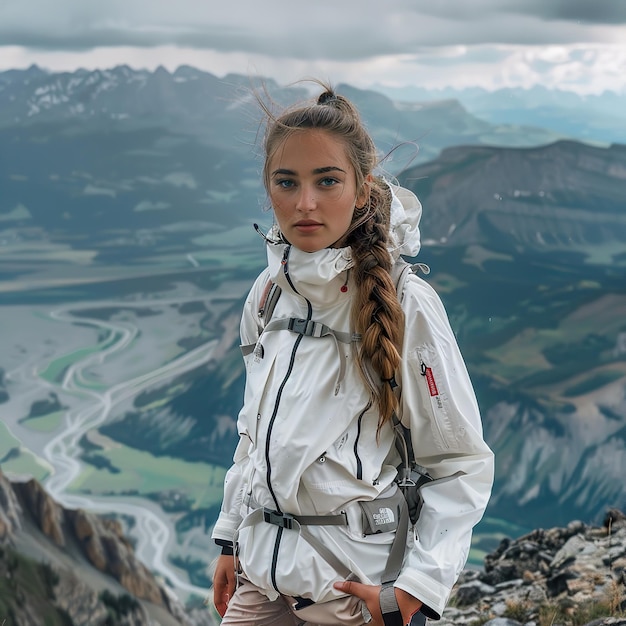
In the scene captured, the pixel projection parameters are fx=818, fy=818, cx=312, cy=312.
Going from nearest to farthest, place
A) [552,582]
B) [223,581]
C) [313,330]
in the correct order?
1. [313,330]
2. [223,581]
3. [552,582]

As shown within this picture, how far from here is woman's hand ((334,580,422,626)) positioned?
1.54 m

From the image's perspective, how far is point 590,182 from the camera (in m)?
30.5

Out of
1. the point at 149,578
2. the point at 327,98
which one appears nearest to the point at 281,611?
the point at 327,98

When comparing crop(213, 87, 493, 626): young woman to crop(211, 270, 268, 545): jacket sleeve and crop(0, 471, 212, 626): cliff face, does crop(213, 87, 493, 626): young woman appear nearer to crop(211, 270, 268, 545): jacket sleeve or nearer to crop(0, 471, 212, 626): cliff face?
crop(211, 270, 268, 545): jacket sleeve

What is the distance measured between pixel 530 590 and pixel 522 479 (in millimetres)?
23446

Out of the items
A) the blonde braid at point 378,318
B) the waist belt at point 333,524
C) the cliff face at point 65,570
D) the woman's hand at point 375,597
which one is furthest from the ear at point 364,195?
the cliff face at point 65,570

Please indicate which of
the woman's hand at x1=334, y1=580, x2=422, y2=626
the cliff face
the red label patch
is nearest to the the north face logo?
the woman's hand at x1=334, y1=580, x2=422, y2=626

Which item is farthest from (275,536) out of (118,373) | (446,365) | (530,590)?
(118,373)

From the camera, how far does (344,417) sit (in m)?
1.59

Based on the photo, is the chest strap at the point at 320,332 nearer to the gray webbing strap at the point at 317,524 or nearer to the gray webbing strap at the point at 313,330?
the gray webbing strap at the point at 313,330

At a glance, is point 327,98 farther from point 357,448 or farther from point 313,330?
point 357,448

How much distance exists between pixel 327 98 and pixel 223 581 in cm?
112

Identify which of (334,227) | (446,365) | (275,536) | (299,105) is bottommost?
(275,536)

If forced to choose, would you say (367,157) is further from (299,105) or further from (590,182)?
(590,182)
